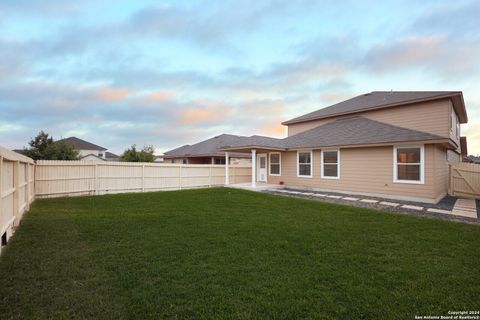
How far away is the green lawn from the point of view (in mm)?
2682

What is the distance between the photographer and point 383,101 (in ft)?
47.5

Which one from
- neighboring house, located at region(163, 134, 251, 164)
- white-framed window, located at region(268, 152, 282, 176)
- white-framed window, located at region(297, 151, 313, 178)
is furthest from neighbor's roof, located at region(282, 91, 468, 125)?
neighboring house, located at region(163, 134, 251, 164)

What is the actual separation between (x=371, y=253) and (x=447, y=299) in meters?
1.49

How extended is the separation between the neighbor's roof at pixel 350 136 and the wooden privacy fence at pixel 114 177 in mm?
3394

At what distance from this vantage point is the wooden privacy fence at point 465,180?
1223 cm

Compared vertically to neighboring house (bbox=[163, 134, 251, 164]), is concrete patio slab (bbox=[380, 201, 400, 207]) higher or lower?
lower

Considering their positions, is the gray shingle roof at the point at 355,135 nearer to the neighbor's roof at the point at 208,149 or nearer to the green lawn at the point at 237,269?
the green lawn at the point at 237,269

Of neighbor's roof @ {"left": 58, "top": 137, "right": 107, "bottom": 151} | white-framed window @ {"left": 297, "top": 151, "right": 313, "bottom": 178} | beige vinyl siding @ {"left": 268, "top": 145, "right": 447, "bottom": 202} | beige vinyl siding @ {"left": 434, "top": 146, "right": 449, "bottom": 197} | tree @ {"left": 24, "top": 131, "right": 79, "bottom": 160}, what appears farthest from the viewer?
neighbor's roof @ {"left": 58, "top": 137, "right": 107, "bottom": 151}

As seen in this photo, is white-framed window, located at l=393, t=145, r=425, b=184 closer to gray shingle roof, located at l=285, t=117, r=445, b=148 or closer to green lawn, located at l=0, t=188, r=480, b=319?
gray shingle roof, located at l=285, t=117, r=445, b=148

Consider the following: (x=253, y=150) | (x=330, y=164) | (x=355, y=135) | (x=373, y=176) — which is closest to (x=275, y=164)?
(x=253, y=150)

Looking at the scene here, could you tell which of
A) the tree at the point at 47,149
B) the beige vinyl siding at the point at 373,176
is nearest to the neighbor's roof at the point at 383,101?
the beige vinyl siding at the point at 373,176

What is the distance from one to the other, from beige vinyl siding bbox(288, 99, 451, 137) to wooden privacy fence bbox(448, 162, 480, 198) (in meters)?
2.86

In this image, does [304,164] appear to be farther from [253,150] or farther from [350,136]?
[253,150]

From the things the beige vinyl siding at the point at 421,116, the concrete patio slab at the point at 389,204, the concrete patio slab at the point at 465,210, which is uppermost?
the beige vinyl siding at the point at 421,116
